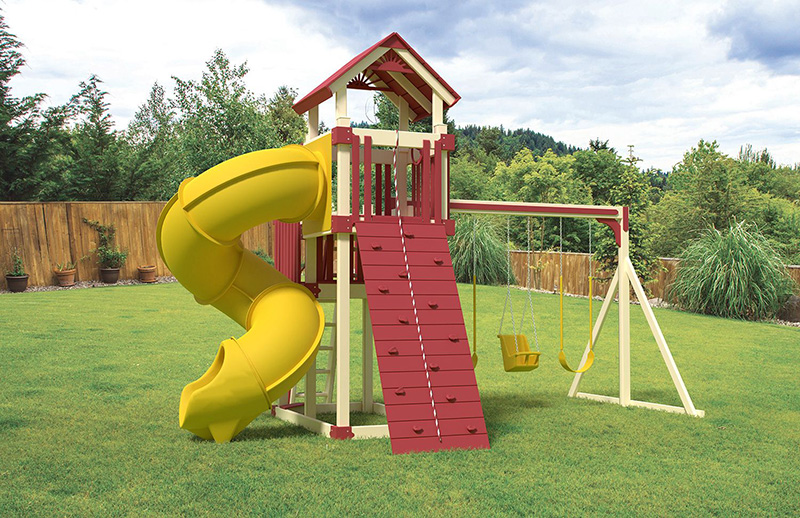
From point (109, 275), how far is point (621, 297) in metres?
16.5

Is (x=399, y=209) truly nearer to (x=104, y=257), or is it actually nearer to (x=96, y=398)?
(x=96, y=398)

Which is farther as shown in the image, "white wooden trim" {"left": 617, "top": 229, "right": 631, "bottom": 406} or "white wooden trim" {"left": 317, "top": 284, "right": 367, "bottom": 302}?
"white wooden trim" {"left": 617, "top": 229, "right": 631, "bottom": 406}

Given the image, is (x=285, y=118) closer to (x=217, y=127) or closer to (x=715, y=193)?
(x=217, y=127)

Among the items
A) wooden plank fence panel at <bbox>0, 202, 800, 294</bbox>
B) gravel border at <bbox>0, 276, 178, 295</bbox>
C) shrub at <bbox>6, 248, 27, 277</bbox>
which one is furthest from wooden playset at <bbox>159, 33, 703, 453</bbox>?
shrub at <bbox>6, 248, 27, 277</bbox>

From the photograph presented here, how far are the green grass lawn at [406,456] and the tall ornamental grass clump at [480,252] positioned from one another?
10.3 m

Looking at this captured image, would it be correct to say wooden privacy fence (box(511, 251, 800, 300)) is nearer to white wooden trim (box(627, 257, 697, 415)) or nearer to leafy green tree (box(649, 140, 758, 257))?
leafy green tree (box(649, 140, 758, 257))

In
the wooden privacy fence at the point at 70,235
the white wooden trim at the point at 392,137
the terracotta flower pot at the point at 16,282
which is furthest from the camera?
the wooden privacy fence at the point at 70,235

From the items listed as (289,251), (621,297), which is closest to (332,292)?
(289,251)

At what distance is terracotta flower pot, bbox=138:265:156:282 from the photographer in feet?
71.3

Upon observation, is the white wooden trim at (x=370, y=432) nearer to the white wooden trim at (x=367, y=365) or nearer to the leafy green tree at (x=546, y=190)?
the white wooden trim at (x=367, y=365)

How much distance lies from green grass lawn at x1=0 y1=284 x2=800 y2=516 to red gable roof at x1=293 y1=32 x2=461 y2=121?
129 inches

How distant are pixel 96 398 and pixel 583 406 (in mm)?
5381

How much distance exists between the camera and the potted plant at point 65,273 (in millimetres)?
20281

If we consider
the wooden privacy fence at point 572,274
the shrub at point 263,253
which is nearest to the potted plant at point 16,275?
the shrub at point 263,253
